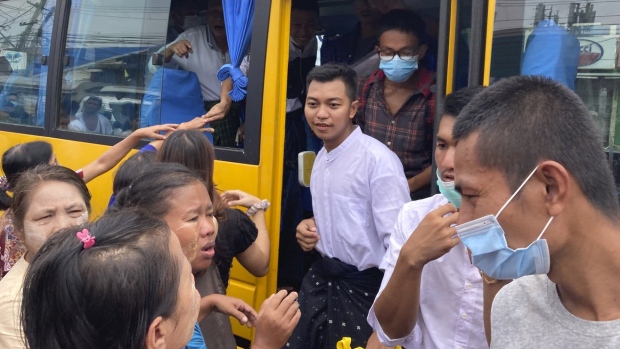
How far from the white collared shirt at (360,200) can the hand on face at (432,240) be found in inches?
44.0

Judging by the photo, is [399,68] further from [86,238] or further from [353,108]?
[86,238]

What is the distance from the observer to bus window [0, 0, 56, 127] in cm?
515

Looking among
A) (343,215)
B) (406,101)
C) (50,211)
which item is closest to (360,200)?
(343,215)

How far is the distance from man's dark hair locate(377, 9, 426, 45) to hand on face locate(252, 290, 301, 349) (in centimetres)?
192

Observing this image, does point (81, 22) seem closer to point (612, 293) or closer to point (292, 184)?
point (292, 184)

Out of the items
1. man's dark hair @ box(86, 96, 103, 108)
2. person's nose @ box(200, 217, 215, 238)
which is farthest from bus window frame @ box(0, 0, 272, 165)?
person's nose @ box(200, 217, 215, 238)

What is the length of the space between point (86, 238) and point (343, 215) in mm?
1919

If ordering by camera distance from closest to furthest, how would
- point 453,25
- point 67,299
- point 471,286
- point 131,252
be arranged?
1. point 67,299
2. point 131,252
3. point 471,286
4. point 453,25

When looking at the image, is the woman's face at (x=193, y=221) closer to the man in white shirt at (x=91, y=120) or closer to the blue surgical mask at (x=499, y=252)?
the blue surgical mask at (x=499, y=252)

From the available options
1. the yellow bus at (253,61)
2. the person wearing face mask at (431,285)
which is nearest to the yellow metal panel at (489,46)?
the yellow bus at (253,61)

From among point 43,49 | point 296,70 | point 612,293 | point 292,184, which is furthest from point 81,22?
point 612,293

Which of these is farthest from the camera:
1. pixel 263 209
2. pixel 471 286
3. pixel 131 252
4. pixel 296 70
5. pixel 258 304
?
pixel 296 70

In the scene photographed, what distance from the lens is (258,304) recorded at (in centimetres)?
376

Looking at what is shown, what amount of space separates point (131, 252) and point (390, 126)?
2.40m
